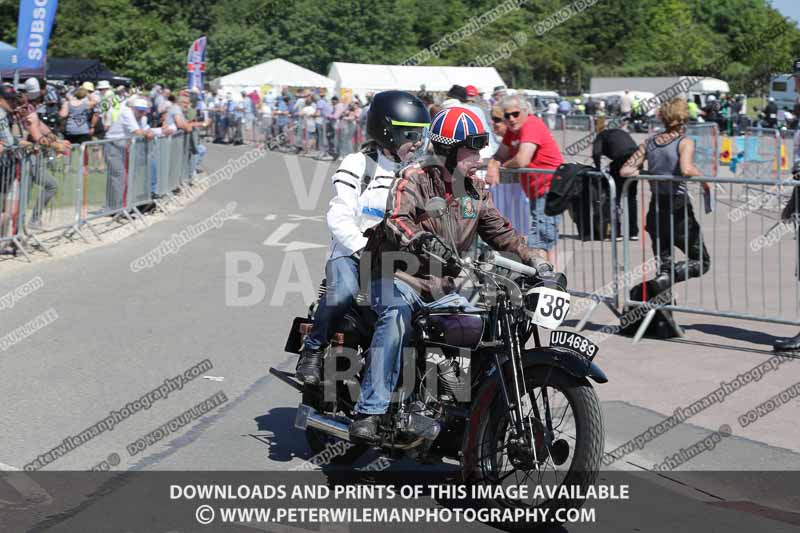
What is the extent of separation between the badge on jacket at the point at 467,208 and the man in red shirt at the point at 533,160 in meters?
4.71

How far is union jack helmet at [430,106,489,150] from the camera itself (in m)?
5.23

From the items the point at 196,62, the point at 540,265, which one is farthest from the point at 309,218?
the point at 196,62

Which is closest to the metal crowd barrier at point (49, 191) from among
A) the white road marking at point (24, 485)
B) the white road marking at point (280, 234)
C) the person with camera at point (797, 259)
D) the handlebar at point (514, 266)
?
the white road marking at point (280, 234)

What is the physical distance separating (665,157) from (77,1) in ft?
270

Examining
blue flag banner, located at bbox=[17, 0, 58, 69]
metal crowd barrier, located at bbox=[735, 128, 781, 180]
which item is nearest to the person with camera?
metal crowd barrier, located at bbox=[735, 128, 781, 180]

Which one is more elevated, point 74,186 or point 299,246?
point 74,186

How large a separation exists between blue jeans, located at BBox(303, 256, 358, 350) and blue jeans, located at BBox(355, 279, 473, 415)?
35 centimetres

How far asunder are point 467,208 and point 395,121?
2.35 ft

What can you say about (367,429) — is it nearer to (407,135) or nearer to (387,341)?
(387,341)

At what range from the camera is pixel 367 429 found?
5336mm

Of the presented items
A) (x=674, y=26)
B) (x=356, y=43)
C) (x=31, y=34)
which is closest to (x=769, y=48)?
(x=674, y=26)

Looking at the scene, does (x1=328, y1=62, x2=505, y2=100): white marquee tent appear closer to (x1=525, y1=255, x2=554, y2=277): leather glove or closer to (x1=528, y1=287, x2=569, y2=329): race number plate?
(x1=525, y1=255, x2=554, y2=277): leather glove

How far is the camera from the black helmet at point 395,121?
582 centimetres

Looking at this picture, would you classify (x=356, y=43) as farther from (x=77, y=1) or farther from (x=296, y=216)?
(x=296, y=216)
